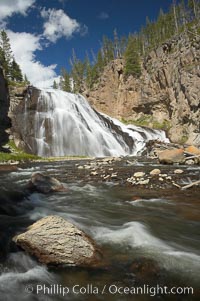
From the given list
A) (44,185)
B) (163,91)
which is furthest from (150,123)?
(44,185)

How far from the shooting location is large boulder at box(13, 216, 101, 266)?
20.0 ft

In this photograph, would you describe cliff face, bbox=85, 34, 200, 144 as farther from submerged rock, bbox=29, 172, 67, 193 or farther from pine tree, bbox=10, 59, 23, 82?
submerged rock, bbox=29, 172, 67, 193

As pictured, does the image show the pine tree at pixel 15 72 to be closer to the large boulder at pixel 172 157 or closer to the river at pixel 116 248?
the large boulder at pixel 172 157

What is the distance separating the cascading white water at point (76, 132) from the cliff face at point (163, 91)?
826 cm

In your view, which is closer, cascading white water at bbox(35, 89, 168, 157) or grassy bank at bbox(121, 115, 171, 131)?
cascading white water at bbox(35, 89, 168, 157)

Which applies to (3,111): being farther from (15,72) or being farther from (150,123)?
(15,72)

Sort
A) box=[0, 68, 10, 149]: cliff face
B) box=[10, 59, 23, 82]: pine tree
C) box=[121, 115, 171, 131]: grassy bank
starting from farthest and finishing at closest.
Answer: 1. box=[10, 59, 23, 82]: pine tree
2. box=[121, 115, 171, 131]: grassy bank
3. box=[0, 68, 10, 149]: cliff face

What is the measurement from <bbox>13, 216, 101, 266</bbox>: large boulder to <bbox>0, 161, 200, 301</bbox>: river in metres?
0.21

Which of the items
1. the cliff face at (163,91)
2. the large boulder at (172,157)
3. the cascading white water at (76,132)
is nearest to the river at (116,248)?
the large boulder at (172,157)

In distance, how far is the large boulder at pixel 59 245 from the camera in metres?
6.09

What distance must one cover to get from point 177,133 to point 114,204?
153ft

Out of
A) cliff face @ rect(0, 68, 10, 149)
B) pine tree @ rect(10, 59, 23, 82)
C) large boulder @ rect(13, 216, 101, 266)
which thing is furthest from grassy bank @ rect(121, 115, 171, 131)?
large boulder @ rect(13, 216, 101, 266)

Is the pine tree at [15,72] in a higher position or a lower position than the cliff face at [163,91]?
higher

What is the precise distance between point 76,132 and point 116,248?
41.2 meters
